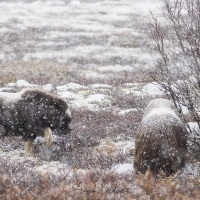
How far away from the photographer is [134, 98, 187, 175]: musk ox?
19.2ft

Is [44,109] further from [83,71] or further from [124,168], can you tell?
[83,71]

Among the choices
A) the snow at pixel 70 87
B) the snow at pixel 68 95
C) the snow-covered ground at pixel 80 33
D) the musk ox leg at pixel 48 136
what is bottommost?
the snow-covered ground at pixel 80 33

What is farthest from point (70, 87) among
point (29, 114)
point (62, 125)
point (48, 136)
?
point (29, 114)

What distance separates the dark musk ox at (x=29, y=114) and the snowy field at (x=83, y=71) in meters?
0.21

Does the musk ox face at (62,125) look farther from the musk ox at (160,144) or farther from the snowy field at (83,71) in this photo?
the musk ox at (160,144)

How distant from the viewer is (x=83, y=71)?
22281mm

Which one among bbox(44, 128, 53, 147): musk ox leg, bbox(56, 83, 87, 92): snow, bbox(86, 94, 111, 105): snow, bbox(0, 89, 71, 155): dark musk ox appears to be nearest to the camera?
bbox(0, 89, 71, 155): dark musk ox

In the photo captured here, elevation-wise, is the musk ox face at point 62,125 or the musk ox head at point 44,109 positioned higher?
the musk ox head at point 44,109

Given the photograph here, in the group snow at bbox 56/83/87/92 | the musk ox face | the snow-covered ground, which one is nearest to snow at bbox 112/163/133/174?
the musk ox face

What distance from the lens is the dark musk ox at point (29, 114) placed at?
805 cm

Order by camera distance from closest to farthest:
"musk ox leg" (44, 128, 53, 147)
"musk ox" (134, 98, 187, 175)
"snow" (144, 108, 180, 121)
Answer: "musk ox" (134, 98, 187, 175)
"snow" (144, 108, 180, 121)
"musk ox leg" (44, 128, 53, 147)

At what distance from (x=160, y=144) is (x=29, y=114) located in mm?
3080

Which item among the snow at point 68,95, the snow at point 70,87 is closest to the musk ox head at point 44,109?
the snow at point 68,95

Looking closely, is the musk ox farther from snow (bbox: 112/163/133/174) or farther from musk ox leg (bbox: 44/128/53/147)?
musk ox leg (bbox: 44/128/53/147)
